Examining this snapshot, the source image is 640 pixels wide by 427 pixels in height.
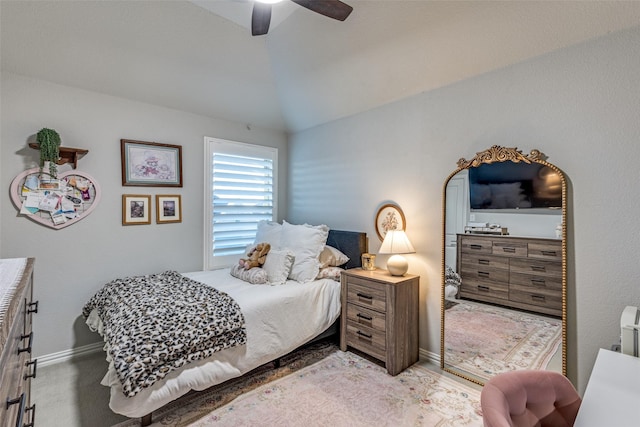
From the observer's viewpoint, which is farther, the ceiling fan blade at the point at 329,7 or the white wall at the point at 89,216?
the white wall at the point at 89,216

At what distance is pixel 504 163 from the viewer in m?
2.22

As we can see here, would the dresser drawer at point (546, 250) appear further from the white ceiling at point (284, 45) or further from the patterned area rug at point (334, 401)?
the white ceiling at point (284, 45)

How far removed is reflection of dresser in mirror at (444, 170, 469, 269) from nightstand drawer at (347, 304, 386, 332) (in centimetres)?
75

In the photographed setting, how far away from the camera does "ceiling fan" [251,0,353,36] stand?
5.63 feet

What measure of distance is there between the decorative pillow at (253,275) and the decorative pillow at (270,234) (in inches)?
16.8

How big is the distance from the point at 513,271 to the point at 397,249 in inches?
33.9

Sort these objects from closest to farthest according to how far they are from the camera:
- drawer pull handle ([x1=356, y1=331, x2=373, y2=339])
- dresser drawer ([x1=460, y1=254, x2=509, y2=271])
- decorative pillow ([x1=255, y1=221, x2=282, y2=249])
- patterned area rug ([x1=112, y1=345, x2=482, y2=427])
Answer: patterned area rug ([x1=112, y1=345, x2=482, y2=427]) < dresser drawer ([x1=460, y1=254, x2=509, y2=271]) < drawer pull handle ([x1=356, y1=331, x2=373, y2=339]) < decorative pillow ([x1=255, y1=221, x2=282, y2=249])

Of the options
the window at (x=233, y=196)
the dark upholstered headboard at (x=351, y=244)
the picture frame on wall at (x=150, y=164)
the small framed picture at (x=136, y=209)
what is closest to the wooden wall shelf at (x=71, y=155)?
the picture frame on wall at (x=150, y=164)

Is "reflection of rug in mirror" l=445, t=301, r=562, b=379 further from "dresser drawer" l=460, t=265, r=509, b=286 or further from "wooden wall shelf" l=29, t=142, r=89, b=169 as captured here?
"wooden wall shelf" l=29, t=142, r=89, b=169

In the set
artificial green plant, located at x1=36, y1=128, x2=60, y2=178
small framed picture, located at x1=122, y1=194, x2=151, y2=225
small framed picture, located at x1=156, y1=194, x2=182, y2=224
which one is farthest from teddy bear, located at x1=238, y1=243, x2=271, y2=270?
artificial green plant, located at x1=36, y1=128, x2=60, y2=178

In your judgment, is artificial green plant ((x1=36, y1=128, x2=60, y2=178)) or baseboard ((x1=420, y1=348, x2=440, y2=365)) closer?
artificial green plant ((x1=36, y1=128, x2=60, y2=178))

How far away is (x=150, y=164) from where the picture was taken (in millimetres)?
3102

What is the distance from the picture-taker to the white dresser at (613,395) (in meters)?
0.93

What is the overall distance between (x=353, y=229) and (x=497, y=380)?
2421 mm
